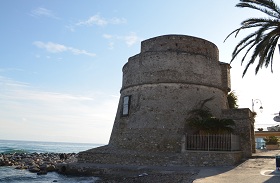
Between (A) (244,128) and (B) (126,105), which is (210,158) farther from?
(B) (126,105)

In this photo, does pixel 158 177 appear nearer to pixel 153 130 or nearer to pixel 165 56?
pixel 153 130

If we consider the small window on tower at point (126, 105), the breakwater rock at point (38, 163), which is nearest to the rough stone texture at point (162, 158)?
the small window on tower at point (126, 105)

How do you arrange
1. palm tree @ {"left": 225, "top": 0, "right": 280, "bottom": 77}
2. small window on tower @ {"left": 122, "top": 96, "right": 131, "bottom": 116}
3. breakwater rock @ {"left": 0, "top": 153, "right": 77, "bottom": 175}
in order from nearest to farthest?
1. palm tree @ {"left": 225, "top": 0, "right": 280, "bottom": 77}
2. small window on tower @ {"left": 122, "top": 96, "right": 131, "bottom": 116}
3. breakwater rock @ {"left": 0, "top": 153, "right": 77, "bottom": 175}

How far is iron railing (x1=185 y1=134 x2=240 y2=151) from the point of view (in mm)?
15734

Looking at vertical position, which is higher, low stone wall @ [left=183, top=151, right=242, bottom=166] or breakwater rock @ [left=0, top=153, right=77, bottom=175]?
low stone wall @ [left=183, top=151, right=242, bottom=166]

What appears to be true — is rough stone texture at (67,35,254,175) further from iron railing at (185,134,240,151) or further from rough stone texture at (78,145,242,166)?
iron railing at (185,134,240,151)

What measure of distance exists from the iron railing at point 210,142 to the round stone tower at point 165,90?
1.70m

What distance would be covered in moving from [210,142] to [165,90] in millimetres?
5108

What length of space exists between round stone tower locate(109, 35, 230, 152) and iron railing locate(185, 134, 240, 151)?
1.70 meters

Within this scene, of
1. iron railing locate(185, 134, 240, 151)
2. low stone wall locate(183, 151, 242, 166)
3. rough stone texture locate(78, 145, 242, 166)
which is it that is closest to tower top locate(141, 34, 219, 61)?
iron railing locate(185, 134, 240, 151)

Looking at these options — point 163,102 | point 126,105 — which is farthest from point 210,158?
point 126,105

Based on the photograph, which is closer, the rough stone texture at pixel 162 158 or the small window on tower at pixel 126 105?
the rough stone texture at pixel 162 158

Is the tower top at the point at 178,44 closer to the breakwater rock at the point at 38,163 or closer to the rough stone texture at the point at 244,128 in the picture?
the rough stone texture at the point at 244,128

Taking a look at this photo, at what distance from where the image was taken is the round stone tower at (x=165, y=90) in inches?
723
